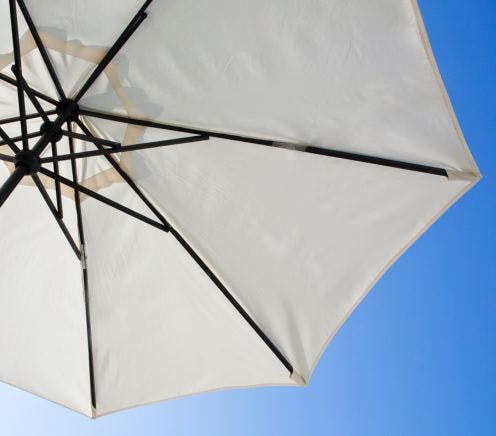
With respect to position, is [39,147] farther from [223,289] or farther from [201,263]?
[223,289]

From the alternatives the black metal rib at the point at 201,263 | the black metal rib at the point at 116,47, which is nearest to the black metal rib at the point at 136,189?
the black metal rib at the point at 201,263

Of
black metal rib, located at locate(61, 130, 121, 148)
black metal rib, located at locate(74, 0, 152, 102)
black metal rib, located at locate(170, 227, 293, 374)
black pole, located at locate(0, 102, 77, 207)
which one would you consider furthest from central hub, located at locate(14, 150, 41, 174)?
black metal rib, located at locate(170, 227, 293, 374)

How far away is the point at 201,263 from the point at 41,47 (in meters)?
1.73

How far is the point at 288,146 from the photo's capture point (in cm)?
267

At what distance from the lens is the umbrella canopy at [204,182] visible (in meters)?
2.36

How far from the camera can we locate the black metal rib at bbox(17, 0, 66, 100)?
8.23ft

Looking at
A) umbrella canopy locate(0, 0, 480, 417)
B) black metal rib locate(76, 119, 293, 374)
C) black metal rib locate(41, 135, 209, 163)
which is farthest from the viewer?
black metal rib locate(76, 119, 293, 374)

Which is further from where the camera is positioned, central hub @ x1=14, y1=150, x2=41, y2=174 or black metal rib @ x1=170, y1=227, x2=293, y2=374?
black metal rib @ x1=170, y1=227, x2=293, y2=374

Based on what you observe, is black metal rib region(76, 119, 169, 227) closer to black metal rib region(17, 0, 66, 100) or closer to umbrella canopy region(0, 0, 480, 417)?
umbrella canopy region(0, 0, 480, 417)

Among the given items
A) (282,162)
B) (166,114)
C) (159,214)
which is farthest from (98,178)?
(282,162)

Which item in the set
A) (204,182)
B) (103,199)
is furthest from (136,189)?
(204,182)

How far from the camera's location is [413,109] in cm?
236

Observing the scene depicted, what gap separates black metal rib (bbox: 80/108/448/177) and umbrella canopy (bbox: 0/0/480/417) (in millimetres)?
12

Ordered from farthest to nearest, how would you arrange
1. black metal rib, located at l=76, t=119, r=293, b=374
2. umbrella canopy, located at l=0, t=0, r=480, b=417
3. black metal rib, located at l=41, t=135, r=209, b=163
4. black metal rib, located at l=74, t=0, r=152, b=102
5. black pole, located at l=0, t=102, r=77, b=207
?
black metal rib, located at l=76, t=119, r=293, b=374 → black metal rib, located at l=41, t=135, r=209, b=163 → black metal rib, located at l=74, t=0, r=152, b=102 → umbrella canopy, located at l=0, t=0, r=480, b=417 → black pole, located at l=0, t=102, r=77, b=207
